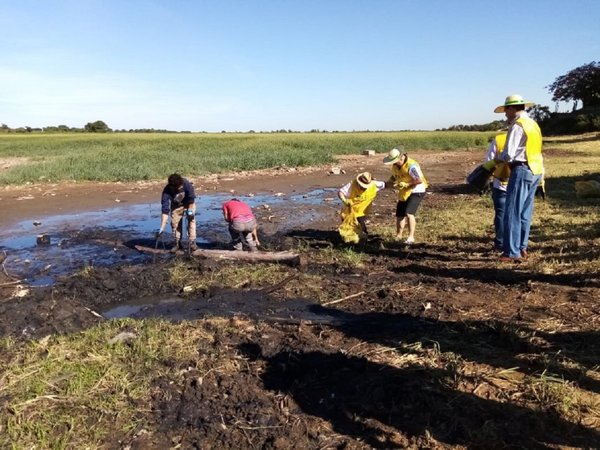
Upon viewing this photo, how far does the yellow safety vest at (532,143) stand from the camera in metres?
5.73

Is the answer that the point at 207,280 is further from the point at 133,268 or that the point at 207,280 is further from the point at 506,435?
the point at 506,435

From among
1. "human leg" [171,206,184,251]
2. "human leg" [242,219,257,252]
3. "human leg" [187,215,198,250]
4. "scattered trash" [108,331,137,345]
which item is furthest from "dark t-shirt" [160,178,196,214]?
"scattered trash" [108,331,137,345]

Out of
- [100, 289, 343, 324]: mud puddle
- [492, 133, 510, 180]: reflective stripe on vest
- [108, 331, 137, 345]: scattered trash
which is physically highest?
[492, 133, 510, 180]: reflective stripe on vest

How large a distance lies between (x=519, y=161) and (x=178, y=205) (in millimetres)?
5010

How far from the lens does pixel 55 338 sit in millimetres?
4395

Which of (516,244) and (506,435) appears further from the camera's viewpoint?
(516,244)

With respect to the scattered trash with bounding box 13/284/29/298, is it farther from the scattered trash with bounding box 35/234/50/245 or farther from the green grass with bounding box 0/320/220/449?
the scattered trash with bounding box 35/234/50/245

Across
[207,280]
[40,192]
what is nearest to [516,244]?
Answer: [207,280]

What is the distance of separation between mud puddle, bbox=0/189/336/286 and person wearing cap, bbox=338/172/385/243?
2.15 meters

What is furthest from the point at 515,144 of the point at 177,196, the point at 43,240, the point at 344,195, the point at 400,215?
the point at 43,240

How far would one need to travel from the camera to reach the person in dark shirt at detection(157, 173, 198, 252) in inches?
298

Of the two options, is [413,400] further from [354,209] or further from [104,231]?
[104,231]

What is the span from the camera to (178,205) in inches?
314

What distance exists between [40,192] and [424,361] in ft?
48.2
